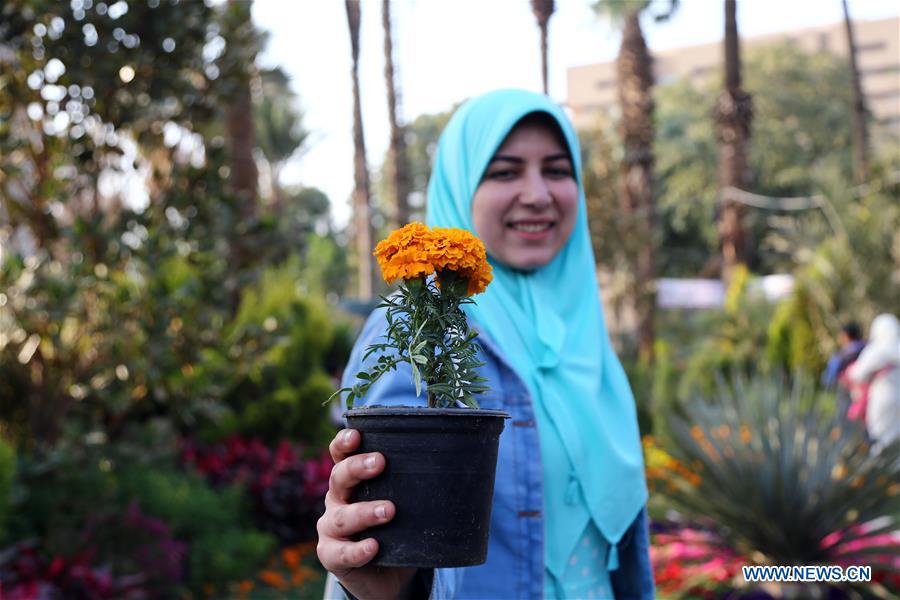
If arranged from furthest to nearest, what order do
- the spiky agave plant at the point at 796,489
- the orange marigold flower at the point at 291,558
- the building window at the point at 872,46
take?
the building window at the point at 872,46 → the orange marigold flower at the point at 291,558 → the spiky agave plant at the point at 796,489

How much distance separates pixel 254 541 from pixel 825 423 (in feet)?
11.0

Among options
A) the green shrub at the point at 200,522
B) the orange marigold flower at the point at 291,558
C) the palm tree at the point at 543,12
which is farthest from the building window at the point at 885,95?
the green shrub at the point at 200,522

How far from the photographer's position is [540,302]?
192 cm

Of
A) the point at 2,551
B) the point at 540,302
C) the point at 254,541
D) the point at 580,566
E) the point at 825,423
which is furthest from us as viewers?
the point at 254,541

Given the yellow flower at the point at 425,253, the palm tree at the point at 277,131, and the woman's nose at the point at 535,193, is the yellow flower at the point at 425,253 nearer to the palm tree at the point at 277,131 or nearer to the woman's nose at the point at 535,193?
the woman's nose at the point at 535,193

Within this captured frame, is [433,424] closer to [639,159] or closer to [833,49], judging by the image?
[639,159]

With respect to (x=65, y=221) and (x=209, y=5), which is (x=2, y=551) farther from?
(x=209, y=5)

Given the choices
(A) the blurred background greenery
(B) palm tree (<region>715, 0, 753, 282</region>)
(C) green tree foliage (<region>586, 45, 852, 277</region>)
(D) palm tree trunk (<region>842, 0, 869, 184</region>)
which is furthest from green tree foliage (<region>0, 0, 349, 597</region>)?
(C) green tree foliage (<region>586, 45, 852, 277</region>)

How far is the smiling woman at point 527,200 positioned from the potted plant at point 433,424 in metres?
0.57

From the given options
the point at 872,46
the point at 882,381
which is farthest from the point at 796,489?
the point at 872,46

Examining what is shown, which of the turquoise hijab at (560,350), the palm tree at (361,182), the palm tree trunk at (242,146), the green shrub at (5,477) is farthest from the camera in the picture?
the palm tree at (361,182)

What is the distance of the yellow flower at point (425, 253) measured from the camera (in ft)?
4.13

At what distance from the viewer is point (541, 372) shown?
183 centimetres

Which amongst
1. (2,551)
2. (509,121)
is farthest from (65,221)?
(509,121)
